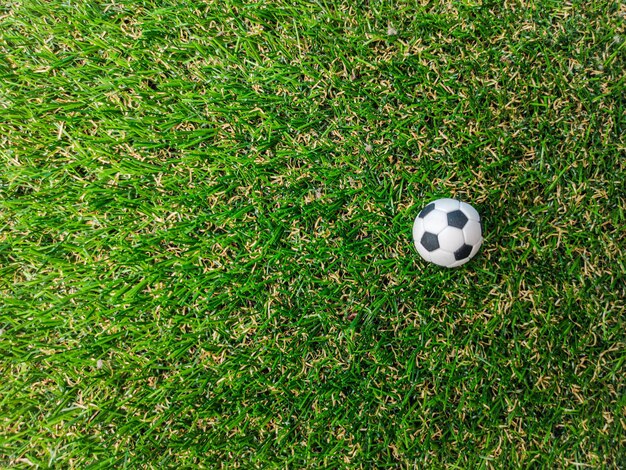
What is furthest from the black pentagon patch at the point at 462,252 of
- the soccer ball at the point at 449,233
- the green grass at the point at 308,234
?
the green grass at the point at 308,234

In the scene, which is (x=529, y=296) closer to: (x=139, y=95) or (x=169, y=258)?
(x=169, y=258)

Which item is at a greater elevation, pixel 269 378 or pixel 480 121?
pixel 480 121

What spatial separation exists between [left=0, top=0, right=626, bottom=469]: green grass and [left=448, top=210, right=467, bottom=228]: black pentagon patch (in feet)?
1.15

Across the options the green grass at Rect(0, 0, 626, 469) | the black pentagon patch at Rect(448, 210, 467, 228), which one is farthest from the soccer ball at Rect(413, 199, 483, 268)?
the green grass at Rect(0, 0, 626, 469)

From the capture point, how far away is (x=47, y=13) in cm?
Answer: 296

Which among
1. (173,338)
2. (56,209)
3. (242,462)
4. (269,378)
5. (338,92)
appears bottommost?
(242,462)

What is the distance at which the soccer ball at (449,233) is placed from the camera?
7.80 feet

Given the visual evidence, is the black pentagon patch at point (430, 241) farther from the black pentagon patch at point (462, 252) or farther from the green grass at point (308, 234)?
the green grass at point (308, 234)

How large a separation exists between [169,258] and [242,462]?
137cm

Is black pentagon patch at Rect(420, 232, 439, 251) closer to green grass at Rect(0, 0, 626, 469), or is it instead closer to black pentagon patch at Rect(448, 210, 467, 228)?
black pentagon patch at Rect(448, 210, 467, 228)

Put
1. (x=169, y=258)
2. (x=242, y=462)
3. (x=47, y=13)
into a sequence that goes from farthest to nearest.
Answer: (x=47, y=13), (x=169, y=258), (x=242, y=462)

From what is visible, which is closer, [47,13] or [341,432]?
[341,432]

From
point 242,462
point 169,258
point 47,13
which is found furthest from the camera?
point 47,13

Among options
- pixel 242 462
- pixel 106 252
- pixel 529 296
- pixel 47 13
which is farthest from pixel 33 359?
pixel 529 296
